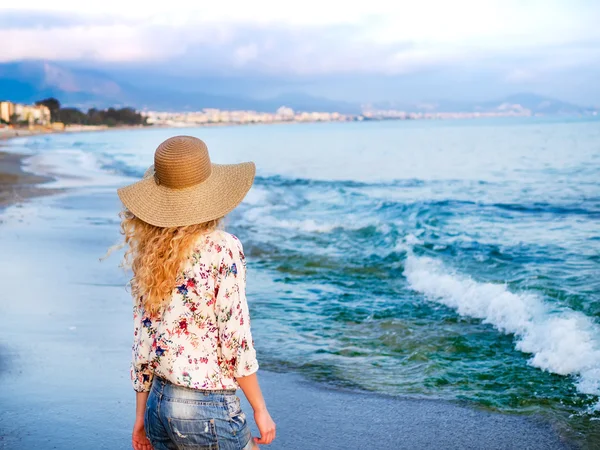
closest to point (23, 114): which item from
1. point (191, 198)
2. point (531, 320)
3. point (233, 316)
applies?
point (531, 320)

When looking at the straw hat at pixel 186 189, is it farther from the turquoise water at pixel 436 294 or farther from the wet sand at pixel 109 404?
the turquoise water at pixel 436 294

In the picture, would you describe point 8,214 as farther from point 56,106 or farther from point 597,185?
point 56,106

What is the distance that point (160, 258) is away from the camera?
2.32 meters

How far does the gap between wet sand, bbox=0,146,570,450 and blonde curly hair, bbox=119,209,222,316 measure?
199 centimetres

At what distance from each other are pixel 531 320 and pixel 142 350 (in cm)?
543

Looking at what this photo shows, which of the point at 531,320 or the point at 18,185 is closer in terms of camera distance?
the point at 531,320

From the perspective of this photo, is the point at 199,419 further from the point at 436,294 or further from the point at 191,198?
the point at 436,294

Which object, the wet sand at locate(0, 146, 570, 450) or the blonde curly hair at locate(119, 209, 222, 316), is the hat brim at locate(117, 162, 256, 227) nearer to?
the blonde curly hair at locate(119, 209, 222, 316)

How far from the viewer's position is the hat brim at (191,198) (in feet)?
7.57

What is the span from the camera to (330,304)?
7863 mm

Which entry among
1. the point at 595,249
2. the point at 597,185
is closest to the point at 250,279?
the point at 595,249

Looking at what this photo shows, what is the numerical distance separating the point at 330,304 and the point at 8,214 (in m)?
8.75

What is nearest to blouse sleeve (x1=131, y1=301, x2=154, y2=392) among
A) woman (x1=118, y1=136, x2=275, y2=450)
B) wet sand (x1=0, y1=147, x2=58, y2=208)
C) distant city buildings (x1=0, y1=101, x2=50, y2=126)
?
woman (x1=118, y1=136, x2=275, y2=450)

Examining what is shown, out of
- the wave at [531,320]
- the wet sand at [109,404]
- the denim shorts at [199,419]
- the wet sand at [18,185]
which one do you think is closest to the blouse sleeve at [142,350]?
the denim shorts at [199,419]
